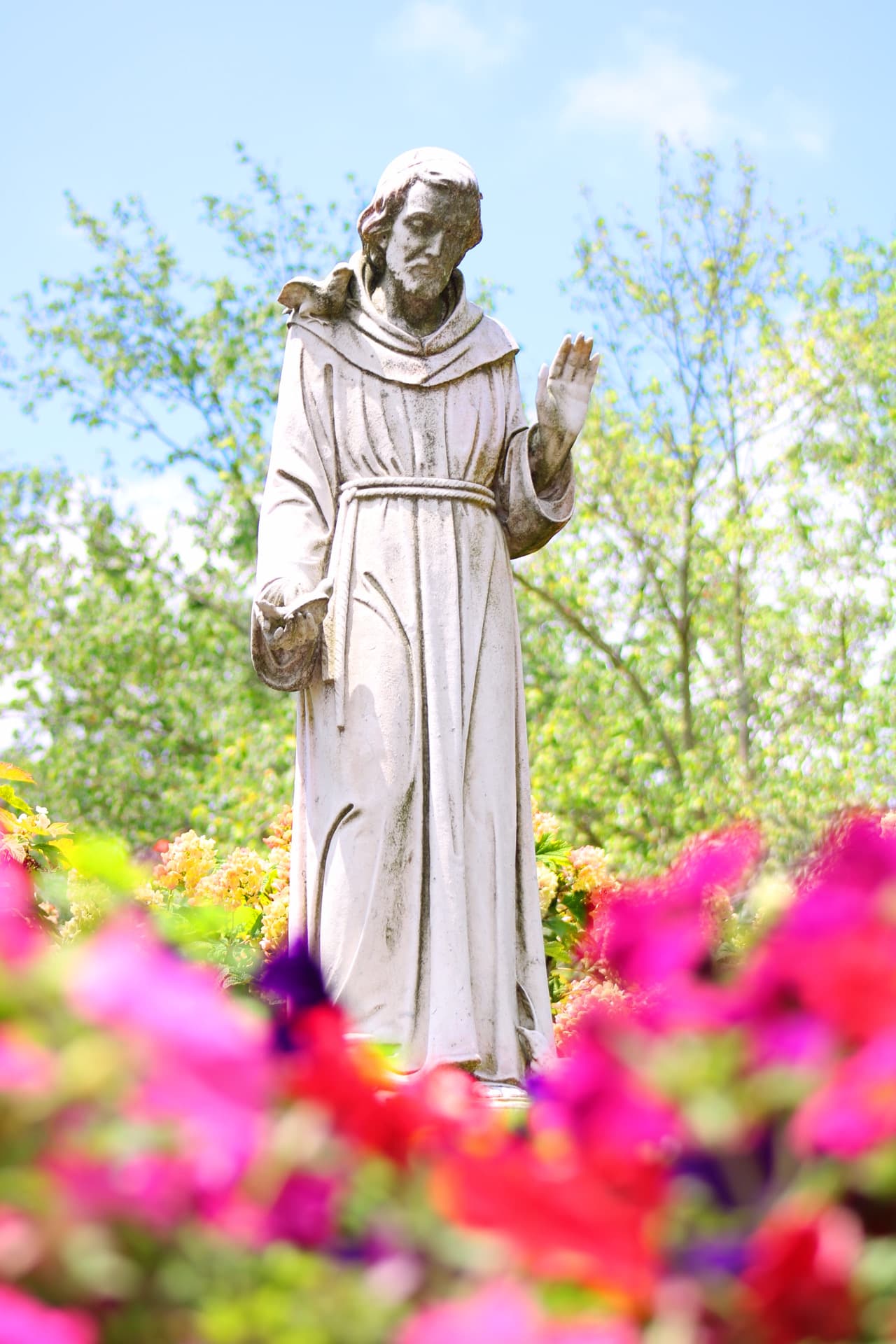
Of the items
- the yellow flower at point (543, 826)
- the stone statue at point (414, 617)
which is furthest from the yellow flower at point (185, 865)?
the stone statue at point (414, 617)

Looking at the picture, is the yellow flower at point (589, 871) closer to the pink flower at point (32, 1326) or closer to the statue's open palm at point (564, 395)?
the statue's open palm at point (564, 395)

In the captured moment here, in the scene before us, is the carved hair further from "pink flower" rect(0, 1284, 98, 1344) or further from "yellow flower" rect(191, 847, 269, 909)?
"pink flower" rect(0, 1284, 98, 1344)

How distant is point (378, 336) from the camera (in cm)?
495

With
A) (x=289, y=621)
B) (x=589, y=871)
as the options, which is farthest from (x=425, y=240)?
(x=589, y=871)

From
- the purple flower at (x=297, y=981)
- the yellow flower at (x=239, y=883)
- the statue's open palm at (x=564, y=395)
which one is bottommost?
the purple flower at (x=297, y=981)

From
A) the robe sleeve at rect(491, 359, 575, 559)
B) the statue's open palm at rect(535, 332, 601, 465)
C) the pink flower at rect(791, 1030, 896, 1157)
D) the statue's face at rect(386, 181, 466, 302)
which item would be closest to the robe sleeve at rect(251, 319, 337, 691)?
the statue's face at rect(386, 181, 466, 302)

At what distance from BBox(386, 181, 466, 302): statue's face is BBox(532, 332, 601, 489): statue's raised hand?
41cm

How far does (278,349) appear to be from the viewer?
21.1 meters

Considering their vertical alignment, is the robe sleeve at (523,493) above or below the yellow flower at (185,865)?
above

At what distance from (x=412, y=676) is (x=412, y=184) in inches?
55.4

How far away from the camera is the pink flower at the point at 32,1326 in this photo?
3.03 ft

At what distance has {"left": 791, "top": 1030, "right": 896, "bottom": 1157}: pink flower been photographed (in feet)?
3.34

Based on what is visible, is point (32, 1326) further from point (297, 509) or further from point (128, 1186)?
point (297, 509)

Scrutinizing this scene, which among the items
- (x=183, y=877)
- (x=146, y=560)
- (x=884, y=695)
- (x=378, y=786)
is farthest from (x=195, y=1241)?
(x=146, y=560)
